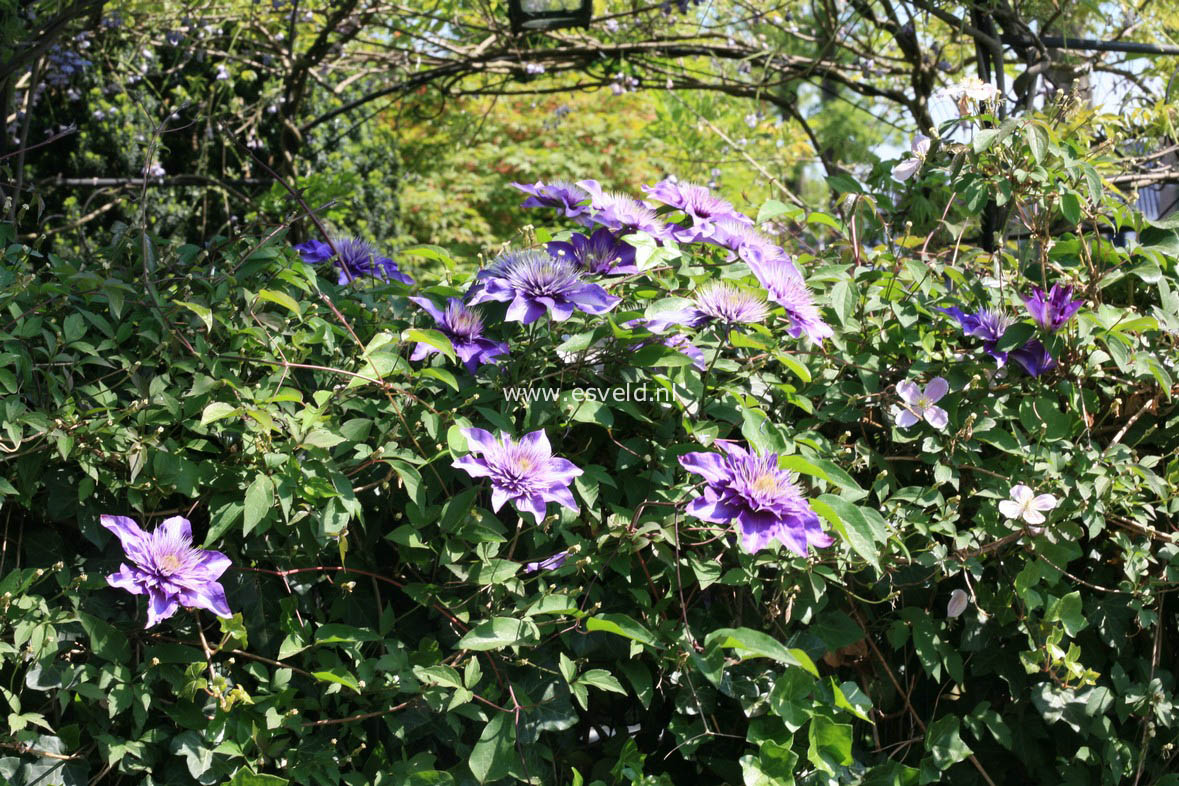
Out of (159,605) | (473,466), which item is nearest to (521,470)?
(473,466)

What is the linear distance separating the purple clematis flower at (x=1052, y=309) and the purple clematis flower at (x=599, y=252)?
533 millimetres

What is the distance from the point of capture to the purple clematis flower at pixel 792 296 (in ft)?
4.00

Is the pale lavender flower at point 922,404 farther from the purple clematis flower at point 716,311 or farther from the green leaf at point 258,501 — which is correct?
the green leaf at point 258,501

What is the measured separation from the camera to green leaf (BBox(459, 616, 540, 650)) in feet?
3.52

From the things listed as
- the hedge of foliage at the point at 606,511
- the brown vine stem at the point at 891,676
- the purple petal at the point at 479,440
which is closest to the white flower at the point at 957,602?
the hedge of foliage at the point at 606,511

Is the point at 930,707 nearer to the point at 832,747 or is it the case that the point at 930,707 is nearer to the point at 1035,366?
the point at 832,747

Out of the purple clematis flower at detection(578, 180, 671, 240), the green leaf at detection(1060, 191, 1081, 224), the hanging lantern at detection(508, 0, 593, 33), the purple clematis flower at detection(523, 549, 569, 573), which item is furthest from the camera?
the hanging lantern at detection(508, 0, 593, 33)

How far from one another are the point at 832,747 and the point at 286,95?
9.06 feet

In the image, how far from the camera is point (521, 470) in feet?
3.52

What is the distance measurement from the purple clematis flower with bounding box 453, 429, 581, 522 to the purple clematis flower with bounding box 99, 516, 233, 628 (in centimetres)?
28

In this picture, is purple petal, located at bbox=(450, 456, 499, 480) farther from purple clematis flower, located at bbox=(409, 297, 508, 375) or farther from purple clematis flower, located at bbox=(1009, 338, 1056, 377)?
purple clematis flower, located at bbox=(1009, 338, 1056, 377)

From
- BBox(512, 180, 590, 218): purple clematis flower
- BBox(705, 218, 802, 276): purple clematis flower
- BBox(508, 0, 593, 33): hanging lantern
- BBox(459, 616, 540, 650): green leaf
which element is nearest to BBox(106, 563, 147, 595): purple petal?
BBox(459, 616, 540, 650): green leaf

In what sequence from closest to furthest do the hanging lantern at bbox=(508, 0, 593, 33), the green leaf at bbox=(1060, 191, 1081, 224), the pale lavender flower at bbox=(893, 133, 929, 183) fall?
the green leaf at bbox=(1060, 191, 1081, 224)
the pale lavender flower at bbox=(893, 133, 929, 183)
the hanging lantern at bbox=(508, 0, 593, 33)

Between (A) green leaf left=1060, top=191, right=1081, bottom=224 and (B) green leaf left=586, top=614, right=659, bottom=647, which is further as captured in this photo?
(A) green leaf left=1060, top=191, right=1081, bottom=224
